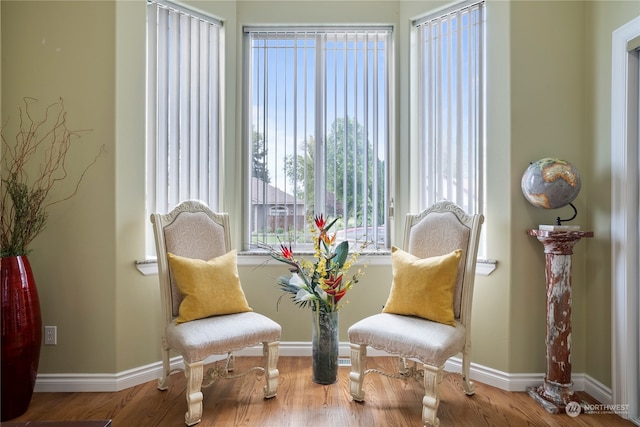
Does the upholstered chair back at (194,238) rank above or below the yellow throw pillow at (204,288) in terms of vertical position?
above

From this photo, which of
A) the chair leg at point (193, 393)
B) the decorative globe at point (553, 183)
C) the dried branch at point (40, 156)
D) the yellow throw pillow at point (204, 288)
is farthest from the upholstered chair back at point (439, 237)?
the dried branch at point (40, 156)

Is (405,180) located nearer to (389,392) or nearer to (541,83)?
(541,83)

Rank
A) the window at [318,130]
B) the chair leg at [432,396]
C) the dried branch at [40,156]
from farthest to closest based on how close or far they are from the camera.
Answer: the window at [318,130] → the dried branch at [40,156] → the chair leg at [432,396]

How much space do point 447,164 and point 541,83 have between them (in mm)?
773

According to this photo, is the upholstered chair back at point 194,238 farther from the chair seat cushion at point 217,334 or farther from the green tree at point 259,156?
the green tree at point 259,156

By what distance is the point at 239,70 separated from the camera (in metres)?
2.98

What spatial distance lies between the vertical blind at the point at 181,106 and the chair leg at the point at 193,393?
1212mm

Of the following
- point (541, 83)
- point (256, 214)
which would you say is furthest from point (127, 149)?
point (541, 83)

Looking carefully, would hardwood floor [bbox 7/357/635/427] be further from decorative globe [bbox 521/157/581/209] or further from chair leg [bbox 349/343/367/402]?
decorative globe [bbox 521/157/581/209]

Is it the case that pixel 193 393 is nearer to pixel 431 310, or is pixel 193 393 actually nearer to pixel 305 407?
pixel 305 407

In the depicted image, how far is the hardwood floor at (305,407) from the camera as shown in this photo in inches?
80.6

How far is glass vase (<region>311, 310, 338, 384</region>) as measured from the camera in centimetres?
242

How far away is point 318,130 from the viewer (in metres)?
3.03

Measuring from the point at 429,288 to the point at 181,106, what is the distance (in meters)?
2.19
